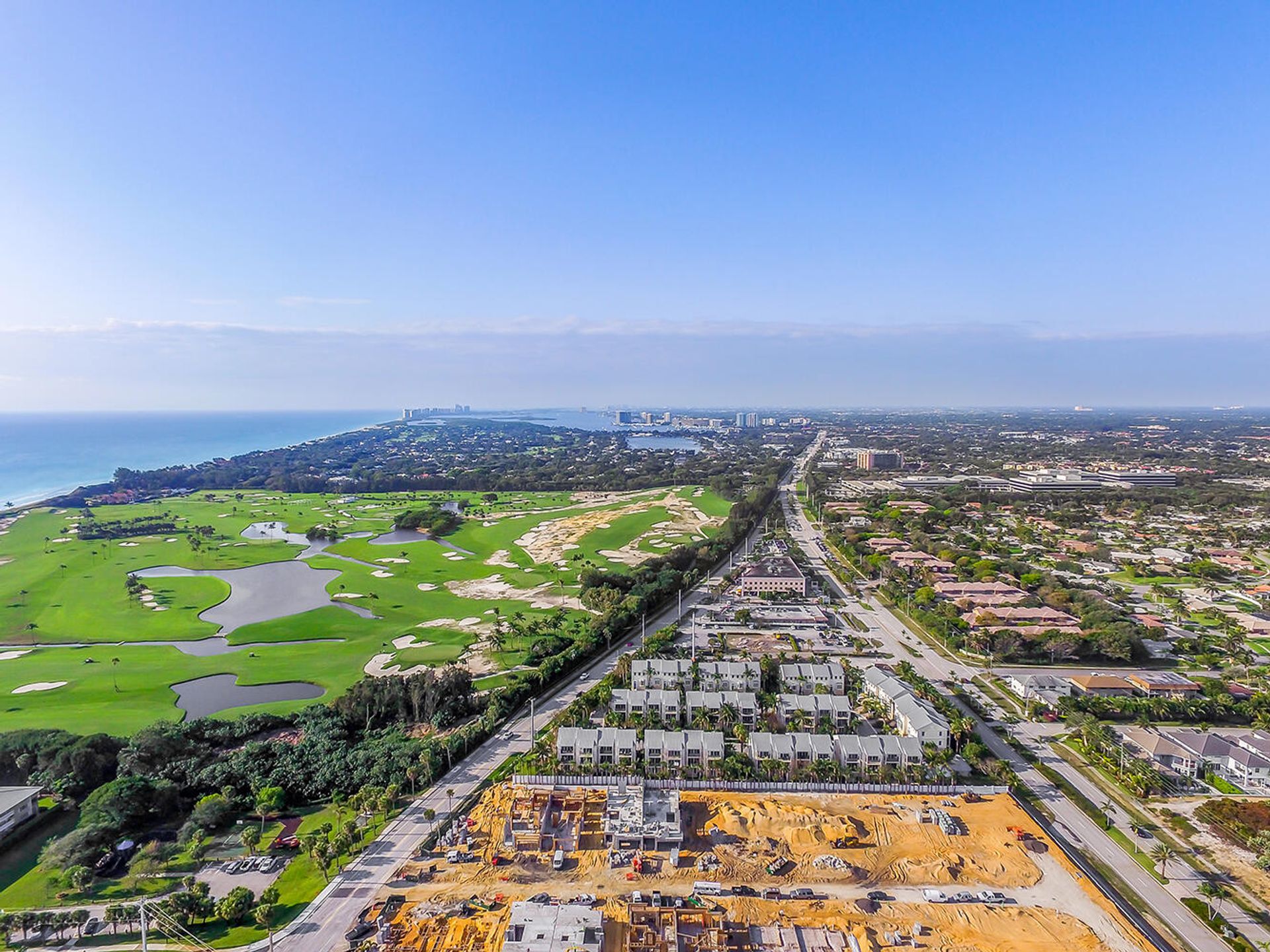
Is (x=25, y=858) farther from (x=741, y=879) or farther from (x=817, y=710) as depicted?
(x=817, y=710)

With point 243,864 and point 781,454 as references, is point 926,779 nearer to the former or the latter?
point 243,864

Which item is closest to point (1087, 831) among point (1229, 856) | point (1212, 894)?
point (1212, 894)

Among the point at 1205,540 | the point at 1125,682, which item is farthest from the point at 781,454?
the point at 1125,682

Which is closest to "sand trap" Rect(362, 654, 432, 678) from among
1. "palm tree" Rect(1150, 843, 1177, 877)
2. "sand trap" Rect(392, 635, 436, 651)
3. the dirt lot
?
"sand trap" Rect(392, 635, 436, 651)

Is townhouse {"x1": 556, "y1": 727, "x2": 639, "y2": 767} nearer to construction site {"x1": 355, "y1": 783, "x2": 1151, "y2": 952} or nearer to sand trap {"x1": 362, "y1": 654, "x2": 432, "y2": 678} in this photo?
construction site {"x1": 355, "y1": 783, "x2": 1151, "y2": 952}

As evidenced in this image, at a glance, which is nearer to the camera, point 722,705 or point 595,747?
point 595,747
